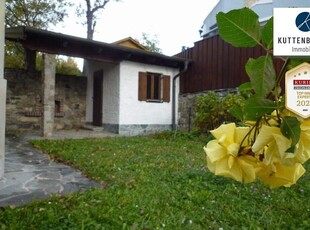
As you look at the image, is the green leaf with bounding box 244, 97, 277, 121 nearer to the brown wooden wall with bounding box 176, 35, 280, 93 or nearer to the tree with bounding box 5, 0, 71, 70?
the brown wooden wall with bounding box 176, 35, 280, 93

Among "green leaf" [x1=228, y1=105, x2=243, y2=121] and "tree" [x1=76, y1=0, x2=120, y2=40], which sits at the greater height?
"tree" [x1=76, y1=0, x2=120, y2=40]

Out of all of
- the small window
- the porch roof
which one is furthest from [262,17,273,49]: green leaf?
the small window

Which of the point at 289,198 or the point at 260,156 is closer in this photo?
the point at 260,156

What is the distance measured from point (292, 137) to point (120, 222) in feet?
7.47

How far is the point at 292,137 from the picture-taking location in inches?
11.8

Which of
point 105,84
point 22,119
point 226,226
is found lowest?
point 226,226

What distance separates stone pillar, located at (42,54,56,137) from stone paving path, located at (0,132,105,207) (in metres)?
2.66

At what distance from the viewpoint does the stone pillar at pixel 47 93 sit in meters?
8.14

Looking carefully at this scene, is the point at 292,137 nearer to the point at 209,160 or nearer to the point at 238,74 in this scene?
the point at 209,160

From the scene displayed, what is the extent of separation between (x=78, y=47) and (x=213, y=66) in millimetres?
4648

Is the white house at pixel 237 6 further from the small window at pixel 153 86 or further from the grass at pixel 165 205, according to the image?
the grass at pixel 165 205

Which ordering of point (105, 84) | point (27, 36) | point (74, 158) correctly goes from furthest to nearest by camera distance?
point (105, 84)
point (27, 36)
point (74, 158)

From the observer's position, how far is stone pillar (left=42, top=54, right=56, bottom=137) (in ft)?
26.7

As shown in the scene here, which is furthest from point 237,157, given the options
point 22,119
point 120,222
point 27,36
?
point 22,119
